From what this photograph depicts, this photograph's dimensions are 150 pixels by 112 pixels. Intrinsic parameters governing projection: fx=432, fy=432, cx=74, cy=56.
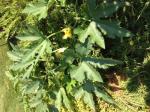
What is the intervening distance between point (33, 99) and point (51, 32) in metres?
0.36

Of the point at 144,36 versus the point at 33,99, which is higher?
the point at 144,36

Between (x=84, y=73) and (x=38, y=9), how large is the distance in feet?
1.15

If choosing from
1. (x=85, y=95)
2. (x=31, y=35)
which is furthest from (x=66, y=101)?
(x=31, y=35)

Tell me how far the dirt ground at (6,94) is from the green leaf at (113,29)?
82cm

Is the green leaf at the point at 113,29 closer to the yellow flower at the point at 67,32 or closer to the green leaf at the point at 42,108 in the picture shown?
the yellow flower at the point at 67,32

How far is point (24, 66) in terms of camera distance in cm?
200

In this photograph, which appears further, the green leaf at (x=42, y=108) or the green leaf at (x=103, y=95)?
the green leaf at (x=42, y=108)

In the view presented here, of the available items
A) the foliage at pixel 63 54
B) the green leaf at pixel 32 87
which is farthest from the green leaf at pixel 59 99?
the green leaf at pixel 32 87

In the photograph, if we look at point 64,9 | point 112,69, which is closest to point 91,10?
Result: point 64,9

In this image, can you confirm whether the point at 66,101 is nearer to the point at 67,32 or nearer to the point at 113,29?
the point at 67,32

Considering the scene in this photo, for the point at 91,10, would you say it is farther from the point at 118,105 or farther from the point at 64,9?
the point at 118,105

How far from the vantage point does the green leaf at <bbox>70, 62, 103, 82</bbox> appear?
1846 millimetres

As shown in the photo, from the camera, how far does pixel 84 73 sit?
1.86 meters

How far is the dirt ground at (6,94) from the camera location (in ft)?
8.09
